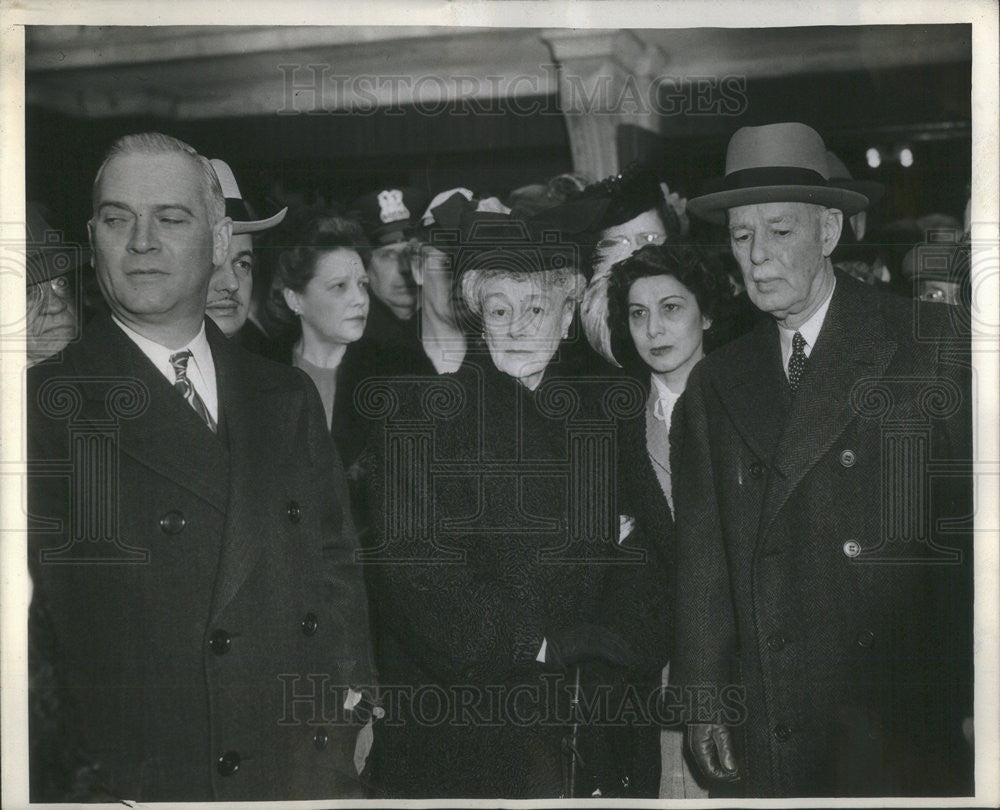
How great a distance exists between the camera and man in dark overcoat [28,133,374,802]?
8.80 feet

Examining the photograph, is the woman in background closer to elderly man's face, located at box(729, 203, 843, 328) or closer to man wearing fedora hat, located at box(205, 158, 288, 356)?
man wearing fedora hat, located at box(205, 158, 288, 356)

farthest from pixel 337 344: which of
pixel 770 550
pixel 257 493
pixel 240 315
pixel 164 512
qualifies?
pixel 770 550

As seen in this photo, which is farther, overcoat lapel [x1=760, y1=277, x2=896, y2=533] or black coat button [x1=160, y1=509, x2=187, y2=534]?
overcoat lapel [x1=760, y1=277, x2=896, y2=533]

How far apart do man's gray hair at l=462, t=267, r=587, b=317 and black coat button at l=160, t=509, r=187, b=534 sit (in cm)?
94

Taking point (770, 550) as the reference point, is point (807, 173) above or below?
above

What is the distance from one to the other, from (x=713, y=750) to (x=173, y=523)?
5.01 ft

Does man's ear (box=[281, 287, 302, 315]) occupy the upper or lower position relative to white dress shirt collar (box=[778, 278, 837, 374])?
upper

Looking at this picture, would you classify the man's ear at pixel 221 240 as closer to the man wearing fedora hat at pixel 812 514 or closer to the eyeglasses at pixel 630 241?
the eyeglasses at pixel 630 241

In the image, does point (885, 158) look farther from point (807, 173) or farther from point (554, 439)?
point (554, 439)

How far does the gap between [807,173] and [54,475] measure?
7.02 feet

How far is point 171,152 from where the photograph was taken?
273 cm

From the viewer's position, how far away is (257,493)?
271cm

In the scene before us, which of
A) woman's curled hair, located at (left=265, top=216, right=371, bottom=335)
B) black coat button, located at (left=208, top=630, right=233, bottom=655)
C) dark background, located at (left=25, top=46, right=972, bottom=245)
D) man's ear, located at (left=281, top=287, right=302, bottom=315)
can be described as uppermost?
dark background, located at (left=25, top=46, right=972, bottom=245)

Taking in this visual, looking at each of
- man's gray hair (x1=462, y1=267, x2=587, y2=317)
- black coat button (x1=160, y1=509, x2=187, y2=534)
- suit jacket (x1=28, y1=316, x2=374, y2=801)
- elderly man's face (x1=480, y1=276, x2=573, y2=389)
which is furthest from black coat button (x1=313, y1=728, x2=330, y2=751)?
man's gray hair (x1=462, y1=267, x2=587, y2=317)
